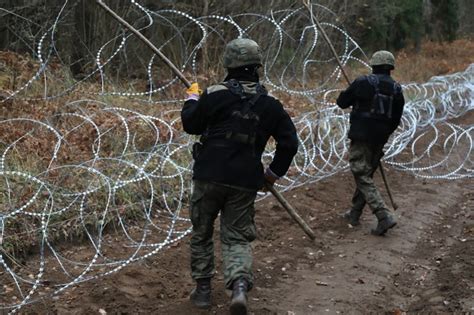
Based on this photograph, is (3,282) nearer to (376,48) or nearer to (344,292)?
(344,292)

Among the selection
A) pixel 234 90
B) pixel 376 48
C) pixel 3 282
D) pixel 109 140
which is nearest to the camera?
pixel 234 90

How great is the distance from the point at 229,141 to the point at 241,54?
24.1 inches

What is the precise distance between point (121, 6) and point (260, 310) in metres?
9.49

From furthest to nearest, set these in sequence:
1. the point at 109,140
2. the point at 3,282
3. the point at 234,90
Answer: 1. the point at 109,140
2. the point at 3,282
3. the point at 234,90

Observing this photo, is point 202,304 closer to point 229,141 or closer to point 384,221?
point 229,141

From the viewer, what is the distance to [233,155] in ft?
14.6

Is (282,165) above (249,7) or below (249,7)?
below

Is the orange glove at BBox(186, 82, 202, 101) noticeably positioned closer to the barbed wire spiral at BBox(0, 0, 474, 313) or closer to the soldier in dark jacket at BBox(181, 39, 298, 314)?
the soldier in dark jacket at BBox(181, 39, 298, 314)

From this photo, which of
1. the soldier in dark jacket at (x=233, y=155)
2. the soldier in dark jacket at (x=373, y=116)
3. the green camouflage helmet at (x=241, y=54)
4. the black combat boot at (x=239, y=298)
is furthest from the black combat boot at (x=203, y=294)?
the soldier in dark jacket at (x=373, y=116)

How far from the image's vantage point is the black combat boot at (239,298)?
424 cm

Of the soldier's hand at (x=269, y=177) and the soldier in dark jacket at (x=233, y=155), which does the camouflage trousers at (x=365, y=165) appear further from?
the soldier in dark jacket at (x=233, y=155)

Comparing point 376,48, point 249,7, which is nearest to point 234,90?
point 249,7

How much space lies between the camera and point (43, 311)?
465cm

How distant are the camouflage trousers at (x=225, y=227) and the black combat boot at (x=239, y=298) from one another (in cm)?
6
